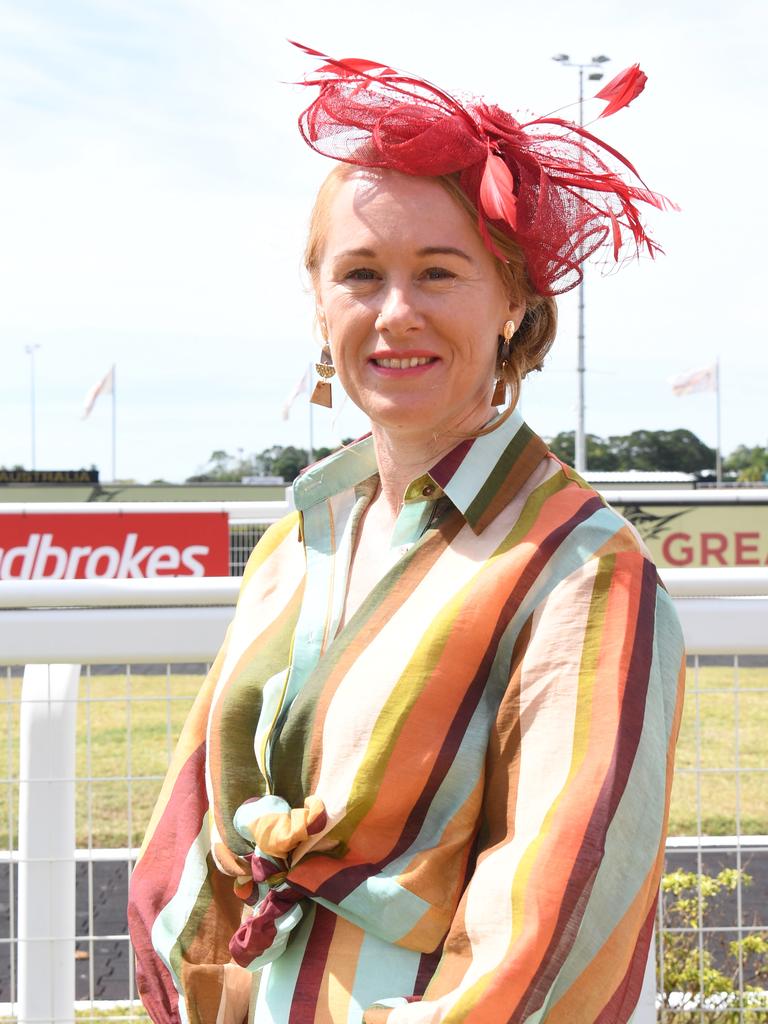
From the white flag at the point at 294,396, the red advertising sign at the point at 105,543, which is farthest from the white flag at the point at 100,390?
the red advertising sign at the point at 105,543

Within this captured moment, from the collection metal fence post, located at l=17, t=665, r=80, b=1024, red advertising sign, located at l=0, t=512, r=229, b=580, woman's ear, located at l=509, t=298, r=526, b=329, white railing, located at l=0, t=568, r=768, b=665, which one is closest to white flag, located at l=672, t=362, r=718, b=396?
red advertising sign, located at l=0, t=512, r=229, b=580

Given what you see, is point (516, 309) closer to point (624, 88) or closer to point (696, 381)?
point (624, 88)

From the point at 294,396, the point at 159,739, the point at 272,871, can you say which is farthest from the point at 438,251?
the point at 294,396

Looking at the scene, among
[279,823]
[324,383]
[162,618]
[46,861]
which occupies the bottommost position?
[46,861]

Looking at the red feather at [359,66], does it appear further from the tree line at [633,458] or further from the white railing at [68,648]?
the tree line at [633,458]

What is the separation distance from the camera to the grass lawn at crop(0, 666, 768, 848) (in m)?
2.23

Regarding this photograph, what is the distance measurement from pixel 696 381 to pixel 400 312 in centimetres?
3442

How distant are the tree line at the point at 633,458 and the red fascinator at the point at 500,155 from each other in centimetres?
3286

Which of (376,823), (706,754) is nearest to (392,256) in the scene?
(376,823)

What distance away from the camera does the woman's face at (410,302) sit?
1352mm

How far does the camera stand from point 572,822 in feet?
3.78

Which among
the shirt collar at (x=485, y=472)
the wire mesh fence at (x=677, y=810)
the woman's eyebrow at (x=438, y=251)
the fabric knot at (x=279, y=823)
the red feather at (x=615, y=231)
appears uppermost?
the red feather at (x=615, y=231)

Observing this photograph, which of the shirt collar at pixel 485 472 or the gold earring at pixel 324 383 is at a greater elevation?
the gold earring at pixel 324 383

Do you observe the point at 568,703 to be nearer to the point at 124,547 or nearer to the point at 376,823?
the point at 376,823
